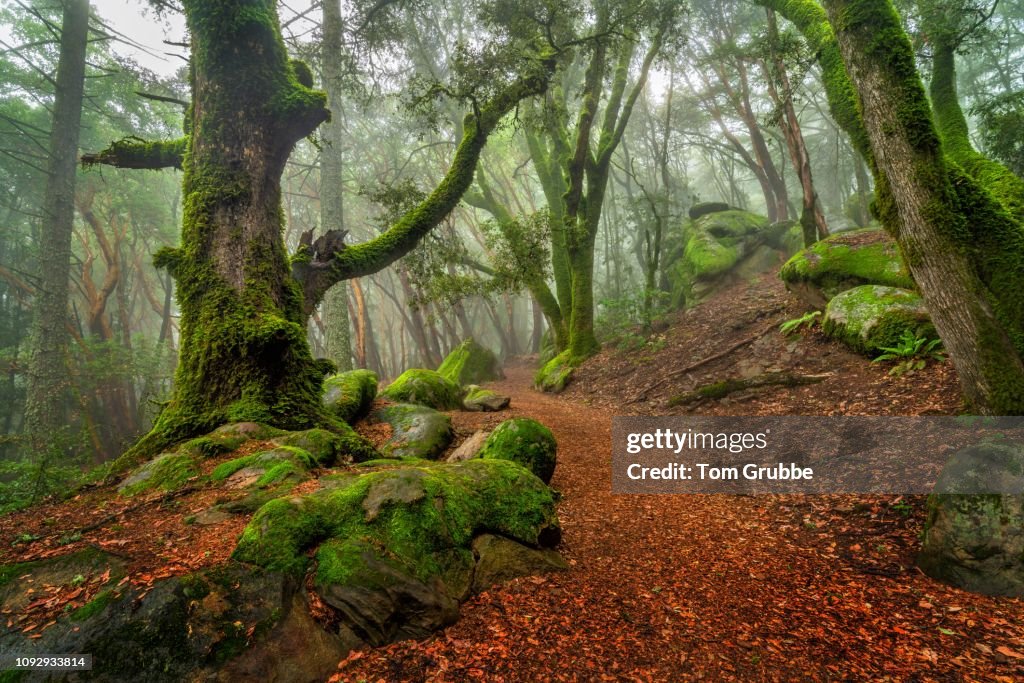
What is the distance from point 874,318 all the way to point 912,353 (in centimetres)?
100

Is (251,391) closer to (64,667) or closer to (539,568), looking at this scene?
(64,667)

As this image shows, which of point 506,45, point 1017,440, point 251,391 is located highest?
point 506,45

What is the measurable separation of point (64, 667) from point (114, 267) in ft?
60.2

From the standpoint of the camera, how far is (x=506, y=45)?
8773 mm

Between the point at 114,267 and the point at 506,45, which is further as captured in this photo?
the point at 114,267

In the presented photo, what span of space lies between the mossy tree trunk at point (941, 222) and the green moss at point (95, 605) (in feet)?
23.3

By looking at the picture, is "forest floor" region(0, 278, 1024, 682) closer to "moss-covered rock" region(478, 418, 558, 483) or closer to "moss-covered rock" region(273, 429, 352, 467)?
"moss-covered rock" region(478, 418, 558, 483)

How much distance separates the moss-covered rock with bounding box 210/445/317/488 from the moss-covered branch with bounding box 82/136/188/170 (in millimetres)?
5045

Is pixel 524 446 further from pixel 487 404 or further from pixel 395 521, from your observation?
pixel 487 404

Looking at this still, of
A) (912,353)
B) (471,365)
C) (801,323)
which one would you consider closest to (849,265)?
(801,323)

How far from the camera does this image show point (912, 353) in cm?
614

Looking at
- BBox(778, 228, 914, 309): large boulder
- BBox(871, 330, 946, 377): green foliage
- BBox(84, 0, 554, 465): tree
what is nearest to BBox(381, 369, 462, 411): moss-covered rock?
BBox(84, 0, 554, 465): tree

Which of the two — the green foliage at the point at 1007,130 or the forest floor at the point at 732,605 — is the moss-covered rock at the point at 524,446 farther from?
the green foliage at the point at 1007,130

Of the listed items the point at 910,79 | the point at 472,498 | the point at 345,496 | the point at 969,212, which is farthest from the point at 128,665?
the point at 910,79
